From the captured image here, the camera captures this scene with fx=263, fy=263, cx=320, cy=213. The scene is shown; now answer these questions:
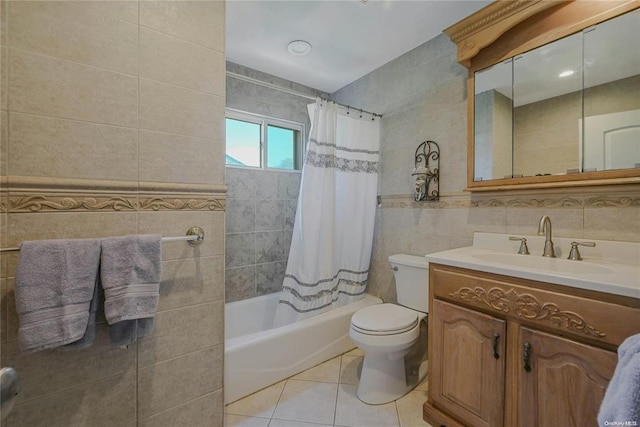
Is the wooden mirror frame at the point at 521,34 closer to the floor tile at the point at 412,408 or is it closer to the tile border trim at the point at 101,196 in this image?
the floor tile at the point at 412,408

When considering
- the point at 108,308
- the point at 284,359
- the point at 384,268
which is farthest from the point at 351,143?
the point at 108,308

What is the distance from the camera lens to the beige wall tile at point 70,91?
86cm

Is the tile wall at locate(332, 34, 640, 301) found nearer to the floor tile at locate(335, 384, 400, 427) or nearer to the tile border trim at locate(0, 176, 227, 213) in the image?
the floor tile at locate(335, 384, 400, 427)

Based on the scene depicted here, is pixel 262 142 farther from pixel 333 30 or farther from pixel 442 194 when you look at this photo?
pixel 442 194

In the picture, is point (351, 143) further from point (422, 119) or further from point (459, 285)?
point (459, 285)

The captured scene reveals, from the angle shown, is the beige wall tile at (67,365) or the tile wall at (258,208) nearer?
the beige wall tile at (67,365)

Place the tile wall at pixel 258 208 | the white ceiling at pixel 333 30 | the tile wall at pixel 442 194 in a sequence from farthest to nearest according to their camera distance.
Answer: the tile wall at pixel 258 208, the white ceiling at pixel 333 30, the tile wall at pixel 442 194

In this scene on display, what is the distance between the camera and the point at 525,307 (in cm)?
105

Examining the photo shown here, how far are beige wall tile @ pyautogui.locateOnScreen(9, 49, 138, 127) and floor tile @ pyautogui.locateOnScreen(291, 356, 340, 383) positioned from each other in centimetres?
175

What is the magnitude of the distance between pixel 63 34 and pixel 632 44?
7.57 feet

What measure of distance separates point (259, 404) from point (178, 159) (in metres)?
1.42

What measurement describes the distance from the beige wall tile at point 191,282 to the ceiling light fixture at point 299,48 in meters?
1.67

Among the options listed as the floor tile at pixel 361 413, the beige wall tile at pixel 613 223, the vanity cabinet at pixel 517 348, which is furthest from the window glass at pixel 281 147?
the beige wall tile at pixel 613 223

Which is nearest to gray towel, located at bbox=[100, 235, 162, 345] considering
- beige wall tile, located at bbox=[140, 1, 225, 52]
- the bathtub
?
the bathtub
